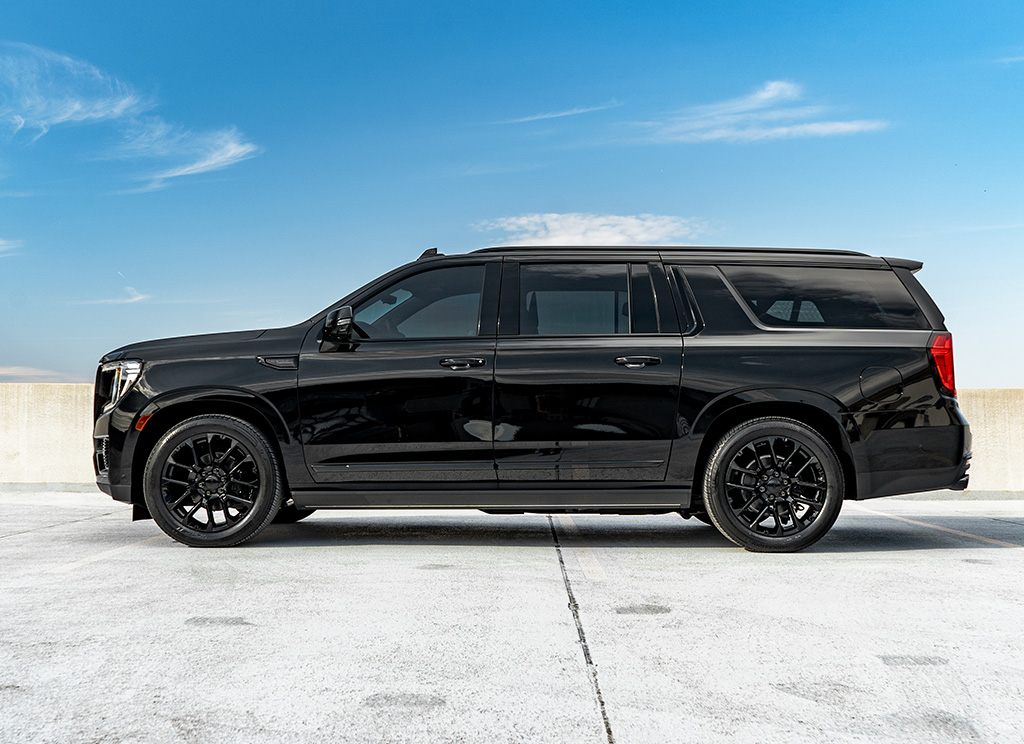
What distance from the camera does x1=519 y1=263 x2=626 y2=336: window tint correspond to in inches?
228

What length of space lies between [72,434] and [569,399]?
786 cm

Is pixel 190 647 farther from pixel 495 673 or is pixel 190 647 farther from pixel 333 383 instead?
pixel 333 383

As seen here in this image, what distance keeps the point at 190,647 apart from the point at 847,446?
413 cm

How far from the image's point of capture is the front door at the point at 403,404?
221 inches

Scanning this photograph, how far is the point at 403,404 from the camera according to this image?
18.5 feet

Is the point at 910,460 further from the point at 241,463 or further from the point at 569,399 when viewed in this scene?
the point at 241,463

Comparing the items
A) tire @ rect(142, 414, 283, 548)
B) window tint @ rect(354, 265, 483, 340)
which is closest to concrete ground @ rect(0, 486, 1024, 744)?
tire @ rect(142, 414, 283, 548)

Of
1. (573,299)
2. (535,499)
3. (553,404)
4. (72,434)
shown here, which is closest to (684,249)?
(573,299)

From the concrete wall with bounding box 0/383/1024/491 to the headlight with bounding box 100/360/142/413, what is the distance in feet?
17.3

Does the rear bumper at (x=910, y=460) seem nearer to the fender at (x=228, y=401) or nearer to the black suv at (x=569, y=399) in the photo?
the black suv at (x=569, y=399)

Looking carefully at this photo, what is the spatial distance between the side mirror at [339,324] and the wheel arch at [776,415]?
91.5 inches

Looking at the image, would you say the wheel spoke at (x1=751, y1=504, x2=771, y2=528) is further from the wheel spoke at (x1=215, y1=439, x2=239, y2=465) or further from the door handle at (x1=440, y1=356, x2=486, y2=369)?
the wheel spoke at (x1=215, y1=439, x2=239, y2=465)

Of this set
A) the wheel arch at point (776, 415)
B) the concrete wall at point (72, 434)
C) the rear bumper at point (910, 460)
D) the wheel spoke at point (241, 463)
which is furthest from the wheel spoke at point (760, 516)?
the concrete wall at point (72, 434)

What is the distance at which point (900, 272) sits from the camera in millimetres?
5941
